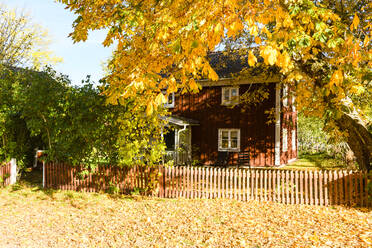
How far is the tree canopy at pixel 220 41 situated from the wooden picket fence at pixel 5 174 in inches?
271

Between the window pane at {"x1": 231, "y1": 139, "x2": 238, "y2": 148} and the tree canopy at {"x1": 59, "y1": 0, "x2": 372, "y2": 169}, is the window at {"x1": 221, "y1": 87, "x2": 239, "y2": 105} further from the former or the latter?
the tree canopy at {"x1": 59, "y1": 0, "x2": 372, "y2": 169}

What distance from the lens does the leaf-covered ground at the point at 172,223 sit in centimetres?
557

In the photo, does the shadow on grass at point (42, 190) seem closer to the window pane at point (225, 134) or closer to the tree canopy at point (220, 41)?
the tree canopy at point (220, 41)

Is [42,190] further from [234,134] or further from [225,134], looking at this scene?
[234,134]

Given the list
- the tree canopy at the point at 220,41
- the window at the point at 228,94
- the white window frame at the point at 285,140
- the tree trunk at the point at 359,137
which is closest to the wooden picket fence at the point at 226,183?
the tree trunk at the point at 359,137

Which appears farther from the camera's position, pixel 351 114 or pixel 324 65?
pixel 324 65

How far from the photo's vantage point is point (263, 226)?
21.3 feet

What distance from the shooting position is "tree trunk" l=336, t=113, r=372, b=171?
892cm

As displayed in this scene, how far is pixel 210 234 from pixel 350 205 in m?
5.28

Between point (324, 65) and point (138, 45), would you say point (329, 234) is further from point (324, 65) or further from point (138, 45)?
point (138, 45)

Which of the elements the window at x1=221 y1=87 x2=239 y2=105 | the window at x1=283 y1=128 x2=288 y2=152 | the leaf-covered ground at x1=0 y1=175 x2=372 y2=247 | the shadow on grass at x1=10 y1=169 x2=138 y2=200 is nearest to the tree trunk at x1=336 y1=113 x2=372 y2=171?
the leaf-covered ground at x1=0 y1=175 x2=372 y2=247

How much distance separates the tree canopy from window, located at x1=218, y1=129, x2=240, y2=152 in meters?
5.95

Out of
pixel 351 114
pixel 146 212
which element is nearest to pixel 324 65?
pixel 351 114

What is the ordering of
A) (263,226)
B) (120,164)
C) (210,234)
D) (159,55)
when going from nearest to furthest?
(210,234)
(263,226)
(159,55)
(120,164)
